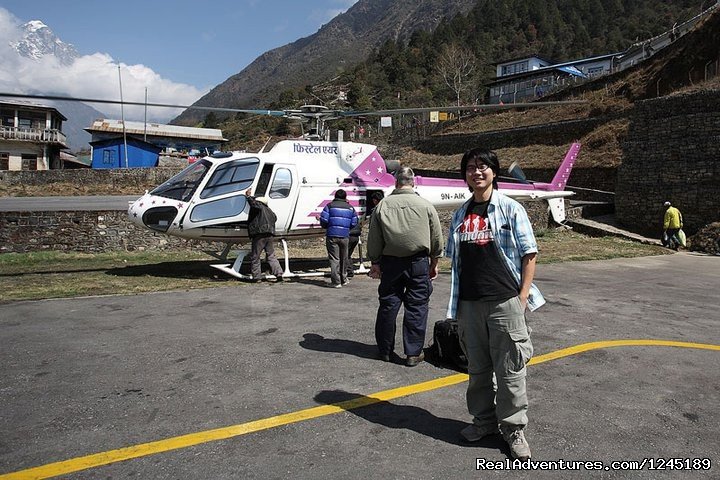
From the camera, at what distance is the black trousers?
4914 mm

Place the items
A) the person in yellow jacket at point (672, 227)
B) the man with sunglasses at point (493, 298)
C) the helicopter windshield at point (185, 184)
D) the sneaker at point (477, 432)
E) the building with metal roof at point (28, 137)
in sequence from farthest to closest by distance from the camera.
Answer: the building with metal roof at point (28, 137), the person in yellow jacket at point (672, 227), the helicopter windshield at point (185, 184), the sneaker at point (477, 432), the man with sunglasses at point (493, 298)

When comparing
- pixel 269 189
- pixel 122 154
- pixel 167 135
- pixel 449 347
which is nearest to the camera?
pixel 449 347

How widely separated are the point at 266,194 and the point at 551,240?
42.0ft

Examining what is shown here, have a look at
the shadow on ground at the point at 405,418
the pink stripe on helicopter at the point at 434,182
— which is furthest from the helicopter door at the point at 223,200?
the shadow on ground at the point at 405,418

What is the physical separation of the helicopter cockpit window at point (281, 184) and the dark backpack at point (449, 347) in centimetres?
590

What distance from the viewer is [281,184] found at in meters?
10.2

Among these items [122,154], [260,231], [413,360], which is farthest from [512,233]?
[122,154]

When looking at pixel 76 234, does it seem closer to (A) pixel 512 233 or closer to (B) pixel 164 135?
(A) pixel 512 233

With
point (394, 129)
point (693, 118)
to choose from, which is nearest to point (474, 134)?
point (394, 129)

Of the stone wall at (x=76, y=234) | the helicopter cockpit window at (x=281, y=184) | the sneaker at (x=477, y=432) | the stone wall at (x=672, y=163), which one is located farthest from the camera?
the stone wall at (x=672, y=163)

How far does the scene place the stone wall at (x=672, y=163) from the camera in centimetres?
1923

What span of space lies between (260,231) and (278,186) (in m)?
1.15

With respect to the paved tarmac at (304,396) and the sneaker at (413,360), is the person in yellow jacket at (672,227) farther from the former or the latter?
the sneaker at (413,360)

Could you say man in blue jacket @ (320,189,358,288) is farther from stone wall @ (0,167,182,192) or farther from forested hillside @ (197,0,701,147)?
forested hillside @ (197,0,701,147)
